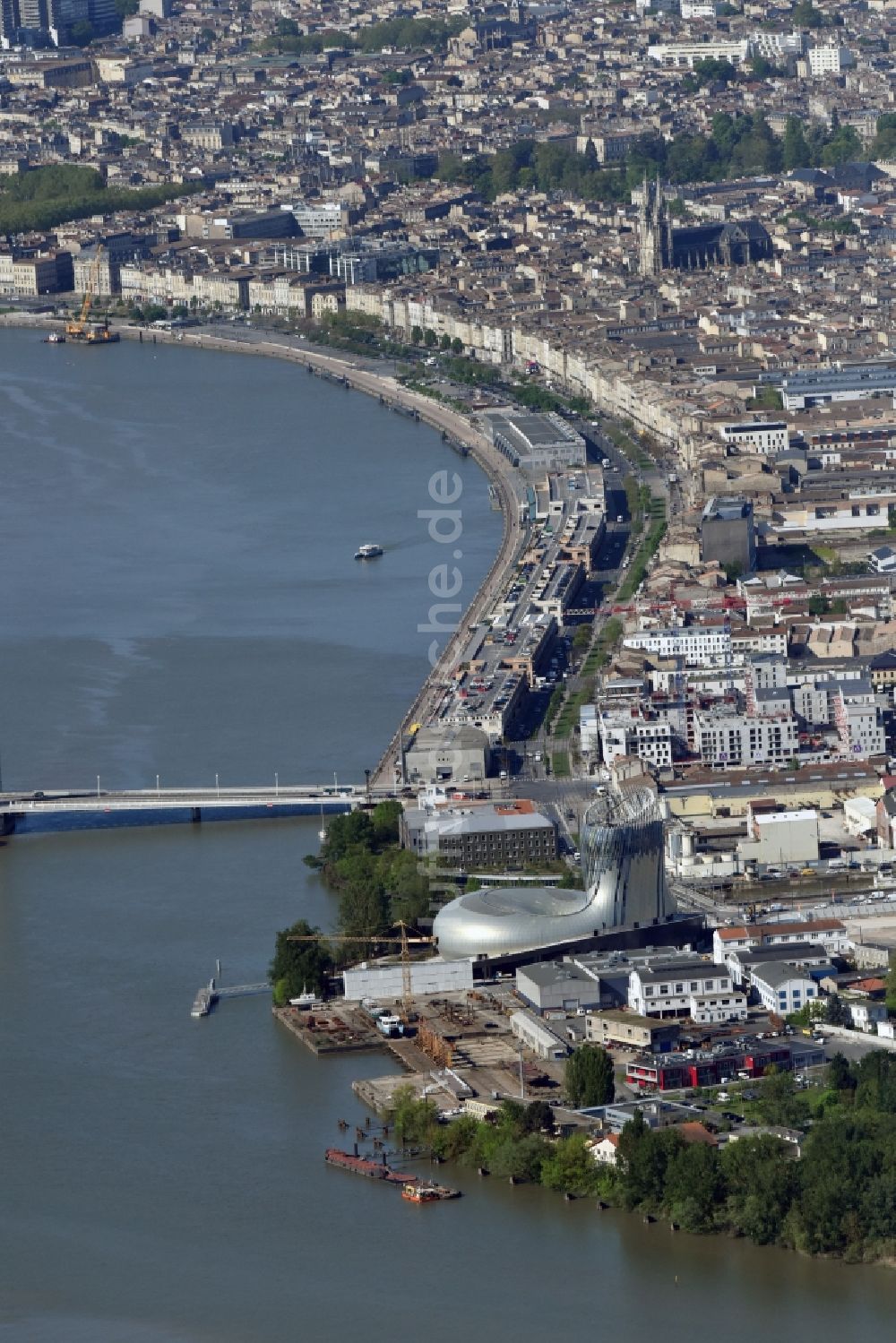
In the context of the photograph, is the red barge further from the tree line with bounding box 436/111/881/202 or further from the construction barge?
the tree line with bounding box 436/111/881/202

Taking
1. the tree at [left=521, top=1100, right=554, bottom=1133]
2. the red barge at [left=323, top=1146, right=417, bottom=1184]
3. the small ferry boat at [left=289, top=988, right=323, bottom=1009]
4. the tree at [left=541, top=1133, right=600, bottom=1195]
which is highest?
the small ferry boat at [left=289, top=988, right=323, bottom=1009]

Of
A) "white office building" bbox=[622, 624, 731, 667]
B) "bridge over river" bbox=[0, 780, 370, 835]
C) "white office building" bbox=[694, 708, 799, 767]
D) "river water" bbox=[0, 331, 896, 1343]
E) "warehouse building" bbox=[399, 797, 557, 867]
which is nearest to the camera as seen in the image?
"river water" bbox=[0, 331, 896, 1343]

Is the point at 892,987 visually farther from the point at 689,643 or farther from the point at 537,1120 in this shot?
the point at 689,643

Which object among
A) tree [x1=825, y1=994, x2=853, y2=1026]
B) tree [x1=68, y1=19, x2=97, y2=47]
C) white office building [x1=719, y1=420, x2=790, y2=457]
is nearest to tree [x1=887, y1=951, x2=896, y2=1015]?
tree [x1=825, y1=994, x2=853, y2=1026]

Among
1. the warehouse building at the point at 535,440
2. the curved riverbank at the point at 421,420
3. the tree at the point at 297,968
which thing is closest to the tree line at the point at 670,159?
the curved riverbank at the point at 421,420

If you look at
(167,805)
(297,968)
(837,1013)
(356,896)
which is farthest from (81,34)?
(837,1013)

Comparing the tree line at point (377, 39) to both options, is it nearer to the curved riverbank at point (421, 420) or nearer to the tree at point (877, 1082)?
the curved riverbank at point (421, 420)

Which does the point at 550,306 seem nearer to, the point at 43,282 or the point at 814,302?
the point at 814,302
